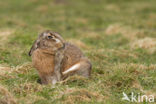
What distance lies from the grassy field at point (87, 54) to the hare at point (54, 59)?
7.9 inches

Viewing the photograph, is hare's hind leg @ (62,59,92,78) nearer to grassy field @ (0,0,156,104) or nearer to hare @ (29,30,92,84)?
hare @ (29,30,92,84)

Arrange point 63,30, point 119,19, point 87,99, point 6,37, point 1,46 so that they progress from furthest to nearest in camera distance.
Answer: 1. point 119,19
2. point 63,30
3. point 6,37
4. point 1,46
5. point 87,99

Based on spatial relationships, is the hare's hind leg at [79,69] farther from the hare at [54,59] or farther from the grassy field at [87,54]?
the grassy field at [87,54]

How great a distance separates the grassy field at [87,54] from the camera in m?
6.90

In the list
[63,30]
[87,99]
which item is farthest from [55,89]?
[63,30]

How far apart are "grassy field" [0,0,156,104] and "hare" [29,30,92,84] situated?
199 millimetres

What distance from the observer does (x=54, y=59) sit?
744cm

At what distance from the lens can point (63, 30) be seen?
55.3 feet

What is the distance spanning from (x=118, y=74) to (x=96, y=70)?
0.91 meters

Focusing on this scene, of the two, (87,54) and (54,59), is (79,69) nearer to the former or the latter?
(54,59)

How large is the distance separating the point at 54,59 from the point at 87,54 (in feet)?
10.4

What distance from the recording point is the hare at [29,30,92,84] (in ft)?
24.1

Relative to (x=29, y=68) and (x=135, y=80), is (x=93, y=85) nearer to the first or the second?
(x=135, y=80)

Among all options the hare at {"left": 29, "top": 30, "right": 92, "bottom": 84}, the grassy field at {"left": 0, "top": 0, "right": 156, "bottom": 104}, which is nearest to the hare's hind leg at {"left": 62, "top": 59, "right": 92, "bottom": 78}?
the hare at {"left": 29, "top": 30, "right": 92, "bottom": 84}
